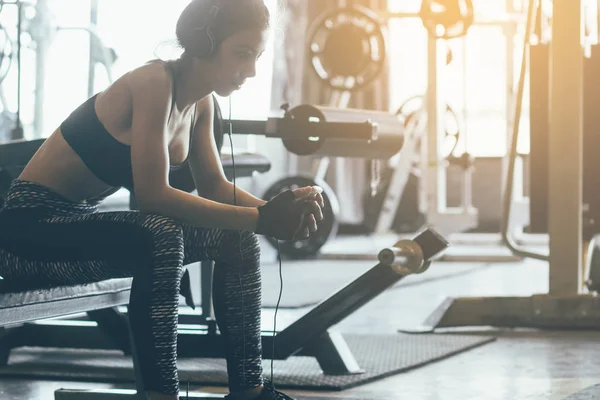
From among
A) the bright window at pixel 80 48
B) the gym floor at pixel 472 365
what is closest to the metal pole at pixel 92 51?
the bright window at pixel 80 48

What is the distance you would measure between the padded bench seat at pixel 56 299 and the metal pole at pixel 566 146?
1650 mm

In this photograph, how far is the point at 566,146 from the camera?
9.68ft

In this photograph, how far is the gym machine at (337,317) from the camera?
2.19 m

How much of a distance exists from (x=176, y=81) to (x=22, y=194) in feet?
1.06

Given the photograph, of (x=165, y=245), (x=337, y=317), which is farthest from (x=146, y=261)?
(x=337, y=317)

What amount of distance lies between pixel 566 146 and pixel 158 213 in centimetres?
181

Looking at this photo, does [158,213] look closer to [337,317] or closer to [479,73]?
[337,317]

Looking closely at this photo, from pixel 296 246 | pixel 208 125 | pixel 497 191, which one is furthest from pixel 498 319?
pixel 497 191

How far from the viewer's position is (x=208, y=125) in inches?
70.8

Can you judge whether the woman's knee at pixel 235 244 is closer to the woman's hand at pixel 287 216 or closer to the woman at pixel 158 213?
the woman at pixel 158 213

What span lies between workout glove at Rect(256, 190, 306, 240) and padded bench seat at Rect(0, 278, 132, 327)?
0.37 meters

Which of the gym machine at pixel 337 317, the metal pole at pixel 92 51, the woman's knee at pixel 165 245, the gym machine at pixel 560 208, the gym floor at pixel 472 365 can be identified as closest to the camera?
the woman's knee at pixel 165 245

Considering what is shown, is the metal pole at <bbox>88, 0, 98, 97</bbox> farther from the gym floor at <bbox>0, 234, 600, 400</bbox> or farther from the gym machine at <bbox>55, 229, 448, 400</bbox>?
the gym machine at <bbox>55, 229, 448, 400</bbox>

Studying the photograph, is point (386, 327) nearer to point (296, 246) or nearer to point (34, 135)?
point (34, 135)
